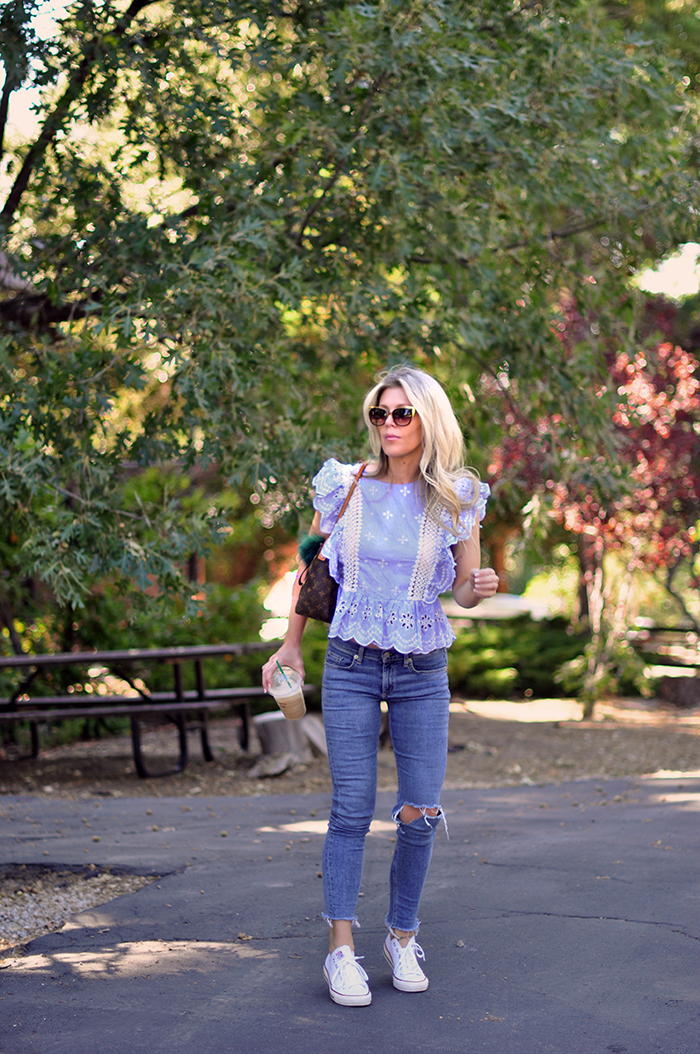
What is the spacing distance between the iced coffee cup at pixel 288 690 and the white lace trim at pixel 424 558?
42 centimetres

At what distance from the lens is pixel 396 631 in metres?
2.94

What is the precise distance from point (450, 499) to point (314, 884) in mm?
1941

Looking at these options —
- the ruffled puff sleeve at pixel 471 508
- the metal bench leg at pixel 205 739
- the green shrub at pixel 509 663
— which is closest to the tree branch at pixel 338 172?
the ruffled puff sleeve at pixel 471 508

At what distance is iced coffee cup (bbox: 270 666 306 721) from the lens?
9.88ft

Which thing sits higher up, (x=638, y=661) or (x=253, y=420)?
(x=253, y=420)

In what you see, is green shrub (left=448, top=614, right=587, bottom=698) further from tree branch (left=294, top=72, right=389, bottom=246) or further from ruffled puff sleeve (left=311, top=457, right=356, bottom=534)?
ruffled puff sleeve (left=311, top=457, right=356, bottom=534)

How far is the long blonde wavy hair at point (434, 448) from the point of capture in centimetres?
300

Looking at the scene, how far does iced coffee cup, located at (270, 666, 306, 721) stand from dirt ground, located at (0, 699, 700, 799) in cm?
374

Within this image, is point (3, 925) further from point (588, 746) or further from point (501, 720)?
point (501, 720)

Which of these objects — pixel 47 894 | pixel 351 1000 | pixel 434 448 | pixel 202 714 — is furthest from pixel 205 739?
pixel 434 448

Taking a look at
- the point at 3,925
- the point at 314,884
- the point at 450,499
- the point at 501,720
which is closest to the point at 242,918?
the point at 314,884

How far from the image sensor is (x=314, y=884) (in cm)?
411

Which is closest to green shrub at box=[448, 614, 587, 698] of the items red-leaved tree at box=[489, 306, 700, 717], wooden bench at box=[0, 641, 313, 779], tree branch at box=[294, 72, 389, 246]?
red-leaved tree at box=[489, 306, 700, 717]

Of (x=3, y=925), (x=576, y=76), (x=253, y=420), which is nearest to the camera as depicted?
(x=3, y=925)
